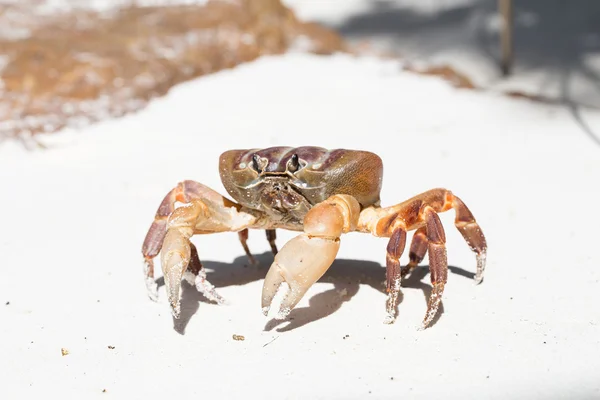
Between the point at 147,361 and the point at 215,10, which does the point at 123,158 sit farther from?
the point at 147,361

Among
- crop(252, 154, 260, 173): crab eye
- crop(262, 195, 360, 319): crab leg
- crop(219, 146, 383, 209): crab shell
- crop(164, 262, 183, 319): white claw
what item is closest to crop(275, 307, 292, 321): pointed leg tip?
crop(262, 195, 360, 319): crab leg

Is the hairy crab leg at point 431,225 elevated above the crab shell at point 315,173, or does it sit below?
below

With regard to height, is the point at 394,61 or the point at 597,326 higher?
the point at 394,61

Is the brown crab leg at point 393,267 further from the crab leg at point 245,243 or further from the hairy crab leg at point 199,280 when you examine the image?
the crab leg at point 245,243

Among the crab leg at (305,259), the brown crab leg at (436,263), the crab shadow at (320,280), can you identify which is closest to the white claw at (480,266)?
the crab shadow at (320,280)

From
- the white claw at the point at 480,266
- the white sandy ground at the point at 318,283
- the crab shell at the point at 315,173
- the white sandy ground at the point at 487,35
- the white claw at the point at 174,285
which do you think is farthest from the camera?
the white sandy ground at the point at 487,35

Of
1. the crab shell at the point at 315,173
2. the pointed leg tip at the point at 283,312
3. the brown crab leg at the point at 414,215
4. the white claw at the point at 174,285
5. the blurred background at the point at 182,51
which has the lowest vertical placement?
the pointed leg tip at the point at 283,312

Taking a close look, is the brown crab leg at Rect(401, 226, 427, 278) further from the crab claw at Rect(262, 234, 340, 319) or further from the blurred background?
the blurred background

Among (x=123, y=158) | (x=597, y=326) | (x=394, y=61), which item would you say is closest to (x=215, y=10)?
(x=394, y=61)
